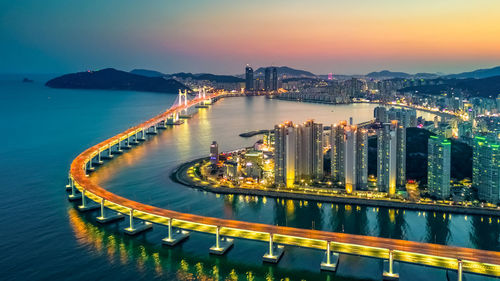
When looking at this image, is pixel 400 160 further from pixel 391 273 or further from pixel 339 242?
pixel 391 273

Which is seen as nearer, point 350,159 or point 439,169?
point 439,169

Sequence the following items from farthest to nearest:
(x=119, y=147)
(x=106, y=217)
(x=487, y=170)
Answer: (x=119, y=147) → (x=487, y=170) → (x=106, y=217)

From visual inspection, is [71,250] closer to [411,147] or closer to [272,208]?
[272,208]

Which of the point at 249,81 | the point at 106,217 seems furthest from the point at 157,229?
the point at 249,81

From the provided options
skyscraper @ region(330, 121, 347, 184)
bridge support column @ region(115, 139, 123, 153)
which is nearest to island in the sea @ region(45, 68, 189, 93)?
bridge support column @ region(115, 139, 123, 153)

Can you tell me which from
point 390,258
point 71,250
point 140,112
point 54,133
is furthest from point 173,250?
point 140,112

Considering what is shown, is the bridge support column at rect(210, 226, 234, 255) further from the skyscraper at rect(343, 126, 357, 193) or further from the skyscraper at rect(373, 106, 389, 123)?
the skyscraper at rect(373, 106, 389, 123)
